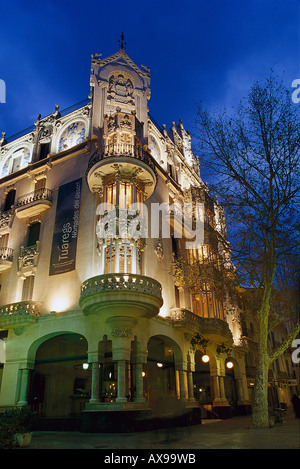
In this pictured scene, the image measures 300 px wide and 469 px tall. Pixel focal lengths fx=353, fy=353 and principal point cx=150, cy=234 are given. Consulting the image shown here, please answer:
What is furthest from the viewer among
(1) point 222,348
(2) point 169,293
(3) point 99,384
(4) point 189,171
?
(4) point 189,171

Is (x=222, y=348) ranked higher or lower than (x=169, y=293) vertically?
lower

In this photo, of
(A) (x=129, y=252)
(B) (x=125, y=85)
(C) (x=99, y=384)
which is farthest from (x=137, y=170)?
(C) (x=99, y=384)

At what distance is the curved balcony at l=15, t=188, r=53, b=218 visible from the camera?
82.8 feet

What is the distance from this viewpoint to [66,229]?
Answer: 23.2 meters

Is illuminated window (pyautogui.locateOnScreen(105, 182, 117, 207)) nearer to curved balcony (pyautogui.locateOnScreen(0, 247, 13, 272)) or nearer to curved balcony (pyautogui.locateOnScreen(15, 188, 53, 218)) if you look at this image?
curved balcony (pyautogui.locateOnScreen(15, 188, 53, 218))

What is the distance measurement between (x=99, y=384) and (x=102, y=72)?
22.6 meters

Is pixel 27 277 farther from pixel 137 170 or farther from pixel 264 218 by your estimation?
pixel 264 218

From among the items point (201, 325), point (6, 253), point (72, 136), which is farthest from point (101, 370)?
point (72, 136)

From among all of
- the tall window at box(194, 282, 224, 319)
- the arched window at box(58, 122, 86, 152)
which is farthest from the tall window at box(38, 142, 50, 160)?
the tall window at box(194, 282, 224, 319)

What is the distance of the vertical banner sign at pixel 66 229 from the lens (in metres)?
22.1

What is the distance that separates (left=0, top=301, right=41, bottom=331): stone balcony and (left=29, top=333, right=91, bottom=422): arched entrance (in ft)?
7.72

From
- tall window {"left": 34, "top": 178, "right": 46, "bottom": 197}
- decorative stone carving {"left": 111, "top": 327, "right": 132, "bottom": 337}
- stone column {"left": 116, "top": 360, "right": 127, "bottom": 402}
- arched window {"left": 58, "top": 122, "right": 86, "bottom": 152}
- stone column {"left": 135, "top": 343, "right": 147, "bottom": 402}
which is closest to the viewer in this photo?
stone column {"left": 116, "top": 360, "right": 127, "bottom": 402}

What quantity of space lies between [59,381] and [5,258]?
945cm

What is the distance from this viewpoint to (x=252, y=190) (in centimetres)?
1662
